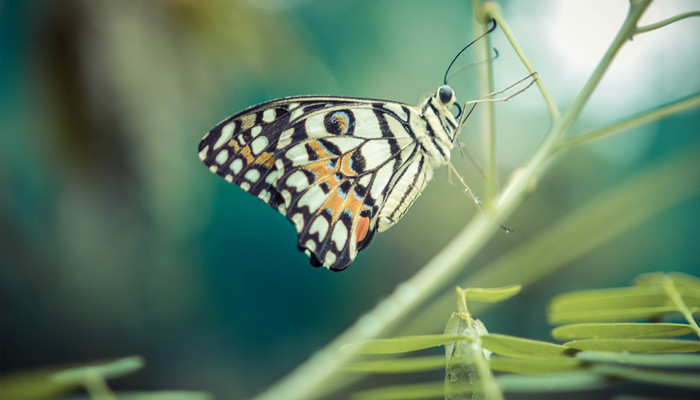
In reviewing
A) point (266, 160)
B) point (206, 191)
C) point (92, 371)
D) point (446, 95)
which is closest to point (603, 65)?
point (446, 95)

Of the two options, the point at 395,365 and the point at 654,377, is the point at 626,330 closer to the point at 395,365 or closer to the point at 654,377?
the point at 654,377

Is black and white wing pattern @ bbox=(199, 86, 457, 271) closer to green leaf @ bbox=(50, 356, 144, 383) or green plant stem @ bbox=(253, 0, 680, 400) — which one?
green plant stem @ bbox=(253, 0, 680, 400)

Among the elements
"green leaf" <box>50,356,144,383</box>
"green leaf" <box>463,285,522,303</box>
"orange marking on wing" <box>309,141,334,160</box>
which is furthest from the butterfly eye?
"green leaf" <box>50,356,144,383</box>

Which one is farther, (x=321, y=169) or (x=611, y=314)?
(x=321, y=169)

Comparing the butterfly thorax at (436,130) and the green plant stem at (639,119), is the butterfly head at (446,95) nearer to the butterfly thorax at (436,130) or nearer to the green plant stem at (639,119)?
the butterfly thorax at (436,130)

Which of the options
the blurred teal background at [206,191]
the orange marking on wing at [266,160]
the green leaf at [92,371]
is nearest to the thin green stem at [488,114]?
the orange marking on wing at [266,160]

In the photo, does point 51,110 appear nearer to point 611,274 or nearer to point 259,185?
point 259,185
